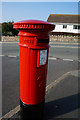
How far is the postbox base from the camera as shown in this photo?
225 centimetres

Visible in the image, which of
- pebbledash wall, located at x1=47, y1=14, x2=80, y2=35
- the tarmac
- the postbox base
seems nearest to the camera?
the postbox base

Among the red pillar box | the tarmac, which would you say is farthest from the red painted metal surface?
the tarmac

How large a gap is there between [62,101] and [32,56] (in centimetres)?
169

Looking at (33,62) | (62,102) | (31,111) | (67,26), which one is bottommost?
(62,102)

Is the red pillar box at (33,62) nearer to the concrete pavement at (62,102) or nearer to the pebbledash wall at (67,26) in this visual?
the concrete pavement at (62,102)

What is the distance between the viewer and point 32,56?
1.95 m

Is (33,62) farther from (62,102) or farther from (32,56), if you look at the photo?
(62,102)

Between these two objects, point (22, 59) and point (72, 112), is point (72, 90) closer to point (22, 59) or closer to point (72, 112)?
point (72, 112)

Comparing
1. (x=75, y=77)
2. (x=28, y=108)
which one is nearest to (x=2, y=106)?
(x=28, y=108)

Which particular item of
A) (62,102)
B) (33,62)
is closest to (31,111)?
(33,62)

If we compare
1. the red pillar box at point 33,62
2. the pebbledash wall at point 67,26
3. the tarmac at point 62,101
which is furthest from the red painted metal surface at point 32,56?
the pebbledash wall at point 67,26

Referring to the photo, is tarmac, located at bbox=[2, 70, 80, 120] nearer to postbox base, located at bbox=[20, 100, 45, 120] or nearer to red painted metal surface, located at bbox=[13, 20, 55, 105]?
postbox base, located at bbox=[20, 100, 45, 120]

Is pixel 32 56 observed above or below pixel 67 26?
below

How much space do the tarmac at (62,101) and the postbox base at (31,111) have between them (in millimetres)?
222
